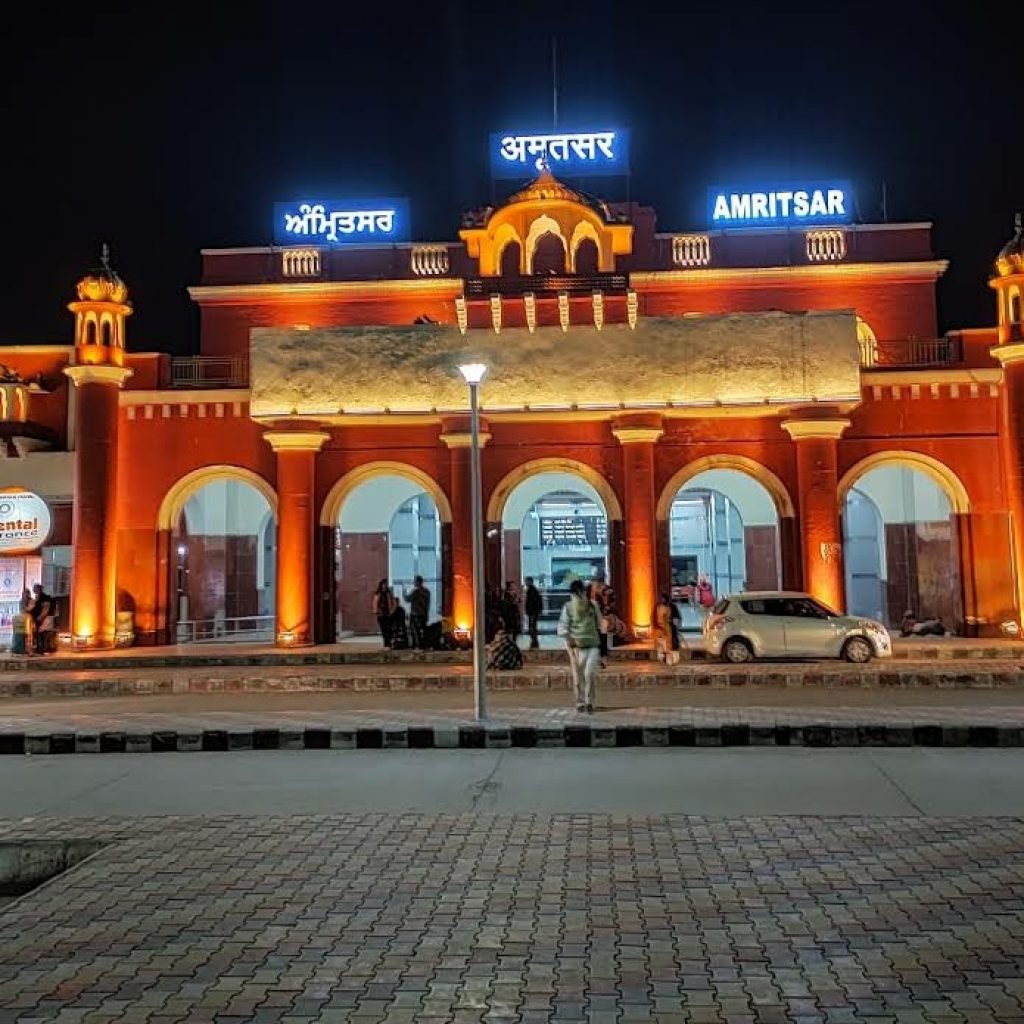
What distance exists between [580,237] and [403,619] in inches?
393

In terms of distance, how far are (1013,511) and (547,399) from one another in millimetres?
10419

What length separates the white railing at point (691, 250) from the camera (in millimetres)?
25016

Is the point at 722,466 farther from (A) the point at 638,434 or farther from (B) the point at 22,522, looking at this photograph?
(B) the point at 22,522

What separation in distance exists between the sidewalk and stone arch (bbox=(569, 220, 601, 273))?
1263 cm

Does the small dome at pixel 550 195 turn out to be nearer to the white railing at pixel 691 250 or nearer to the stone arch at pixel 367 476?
the white railing at pixel 691 250

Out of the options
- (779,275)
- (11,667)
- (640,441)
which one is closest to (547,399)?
(640,441)

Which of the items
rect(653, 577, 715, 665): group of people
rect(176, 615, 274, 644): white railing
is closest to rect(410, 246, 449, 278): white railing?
rect(176, 615, 274, 644): white railing

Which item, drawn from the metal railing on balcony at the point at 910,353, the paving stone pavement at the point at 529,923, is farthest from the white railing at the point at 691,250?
the paving stone pavement at the point at 529,923

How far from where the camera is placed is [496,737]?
11.2 meters

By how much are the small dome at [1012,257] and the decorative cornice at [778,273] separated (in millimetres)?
3401

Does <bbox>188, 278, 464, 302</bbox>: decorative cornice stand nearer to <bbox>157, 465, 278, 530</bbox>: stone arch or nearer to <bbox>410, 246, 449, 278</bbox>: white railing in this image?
<bbox>410, 246, 449, 278</bbox>: white railing

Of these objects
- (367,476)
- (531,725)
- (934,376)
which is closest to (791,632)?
(934,376)

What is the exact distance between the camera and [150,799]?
8.66m

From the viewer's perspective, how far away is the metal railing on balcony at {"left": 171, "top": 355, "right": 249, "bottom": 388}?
75.9 ft
